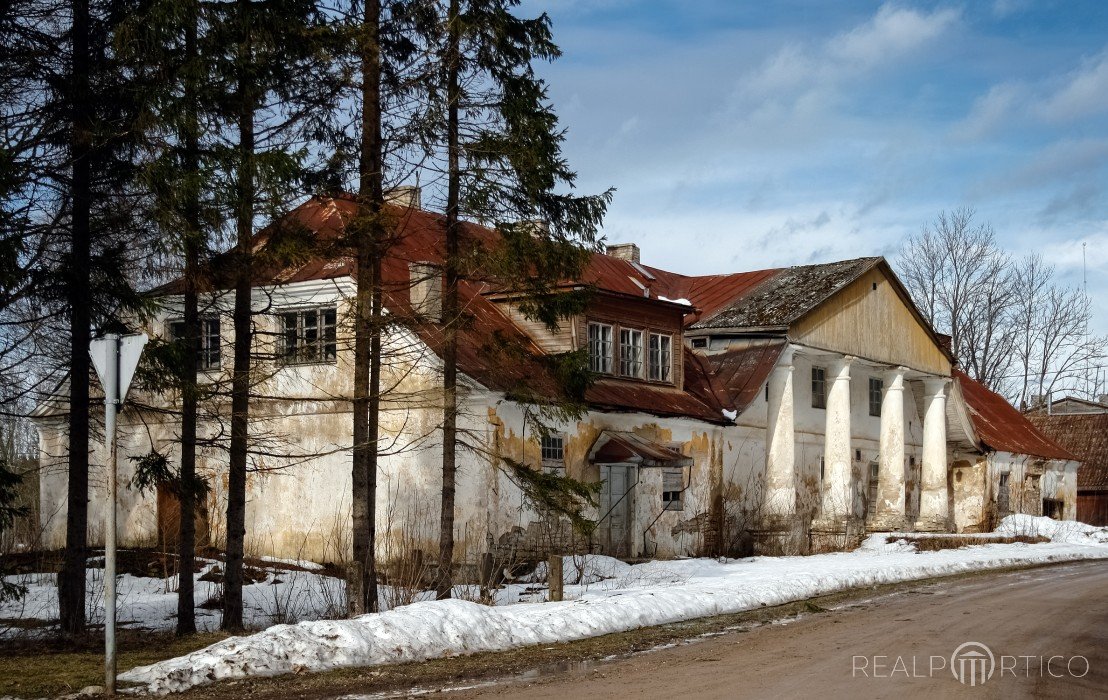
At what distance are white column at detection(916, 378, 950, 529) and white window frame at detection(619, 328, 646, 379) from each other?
1328 centimetres

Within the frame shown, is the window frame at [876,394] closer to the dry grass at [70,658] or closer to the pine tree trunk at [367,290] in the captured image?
the pine tree trunk at [367,290]

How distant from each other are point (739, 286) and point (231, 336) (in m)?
15.7

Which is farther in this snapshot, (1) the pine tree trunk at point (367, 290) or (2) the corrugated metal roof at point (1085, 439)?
(2) the corrugated metal roof at point (1085, 439)

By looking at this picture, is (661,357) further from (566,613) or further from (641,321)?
(566,613)

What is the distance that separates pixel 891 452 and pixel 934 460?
240 cm

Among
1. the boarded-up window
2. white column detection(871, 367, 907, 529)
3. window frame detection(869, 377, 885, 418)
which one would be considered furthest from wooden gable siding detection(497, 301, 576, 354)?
window frame detection(869, 377, 885, 418)

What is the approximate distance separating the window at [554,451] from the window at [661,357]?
14.4 feet

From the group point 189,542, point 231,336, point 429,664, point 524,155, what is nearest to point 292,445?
point 231,336

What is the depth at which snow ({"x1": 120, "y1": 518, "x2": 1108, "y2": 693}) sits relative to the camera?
411 inches

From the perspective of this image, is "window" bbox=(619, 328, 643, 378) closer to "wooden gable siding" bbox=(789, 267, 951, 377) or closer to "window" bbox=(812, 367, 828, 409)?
"wooden gable siding" bbox=(789, 267, 951, 377)

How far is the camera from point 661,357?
27141 mm

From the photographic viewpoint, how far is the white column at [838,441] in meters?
31.2

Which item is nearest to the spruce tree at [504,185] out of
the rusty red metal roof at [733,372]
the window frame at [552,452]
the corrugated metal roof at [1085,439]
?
the window frame at [552,452]

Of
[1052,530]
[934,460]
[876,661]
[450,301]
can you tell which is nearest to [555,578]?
[450,301]
